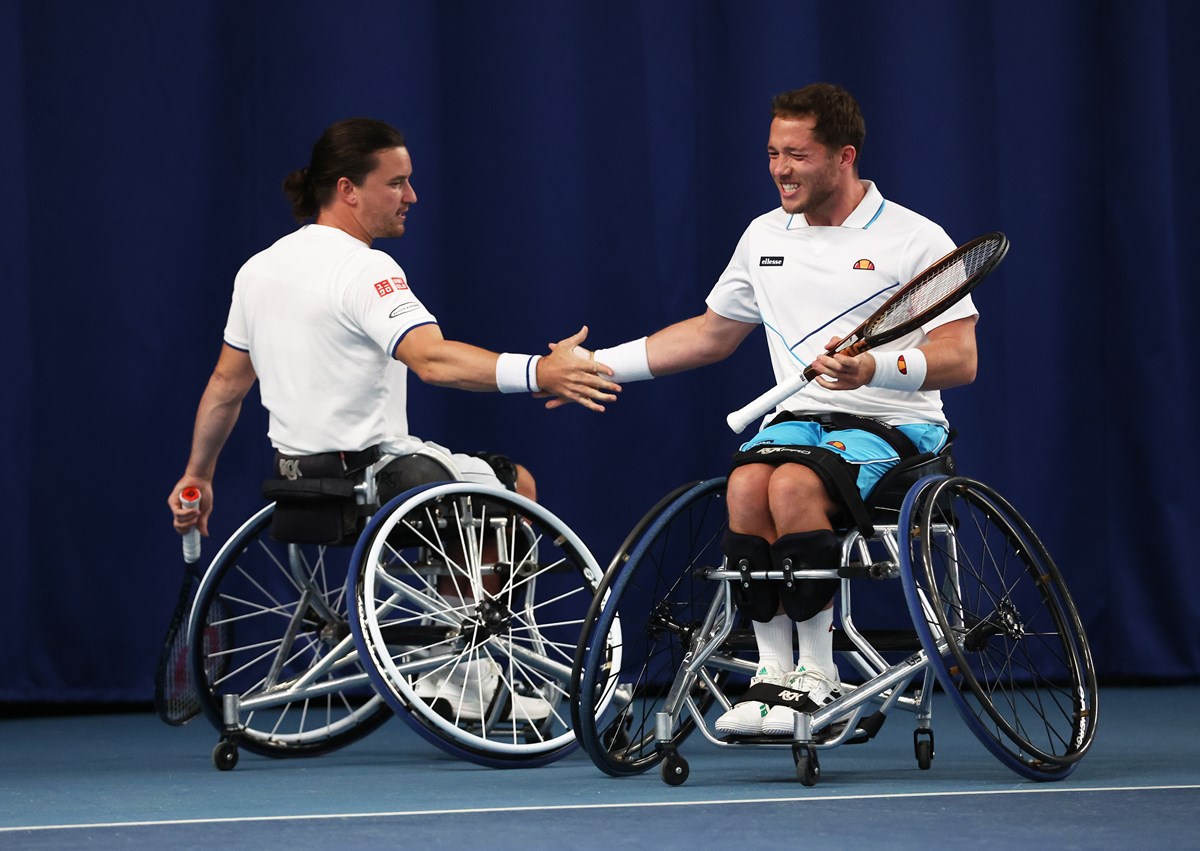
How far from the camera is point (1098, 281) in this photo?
512 centimetres

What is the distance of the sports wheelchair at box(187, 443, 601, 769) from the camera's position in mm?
3348

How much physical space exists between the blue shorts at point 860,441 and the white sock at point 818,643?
0.77 feet

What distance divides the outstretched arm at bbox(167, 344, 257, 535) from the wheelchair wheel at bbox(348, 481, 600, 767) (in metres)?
0.46

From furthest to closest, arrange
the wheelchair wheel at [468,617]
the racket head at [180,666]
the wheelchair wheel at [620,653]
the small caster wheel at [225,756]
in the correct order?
the racket head at [180,666]
the small caster wheel at [225,756]
the wheelchair wheel at [468,617]
the wheelchair wheel at [620,653]

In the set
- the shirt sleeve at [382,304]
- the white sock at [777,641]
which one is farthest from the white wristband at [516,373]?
the white sock at [777,641]

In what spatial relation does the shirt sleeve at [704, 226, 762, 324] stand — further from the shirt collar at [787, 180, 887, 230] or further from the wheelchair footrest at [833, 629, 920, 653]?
the wheelchair footrest at [833, 629, 920, 653]

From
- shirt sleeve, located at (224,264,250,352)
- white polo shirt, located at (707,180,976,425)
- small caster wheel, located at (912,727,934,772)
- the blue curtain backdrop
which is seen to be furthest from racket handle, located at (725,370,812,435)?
the blue curtain backdrop

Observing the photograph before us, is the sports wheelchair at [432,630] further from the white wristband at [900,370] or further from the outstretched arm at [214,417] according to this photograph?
the white wristband at [900,370]

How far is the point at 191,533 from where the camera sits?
3773mm

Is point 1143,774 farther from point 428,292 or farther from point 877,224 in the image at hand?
point 428,292

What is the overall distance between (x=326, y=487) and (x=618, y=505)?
1.45 meters

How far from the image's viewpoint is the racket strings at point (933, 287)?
10.3 ft

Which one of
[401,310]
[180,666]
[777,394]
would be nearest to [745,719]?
[777,394]

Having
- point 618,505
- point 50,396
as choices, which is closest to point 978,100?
point 618,505
